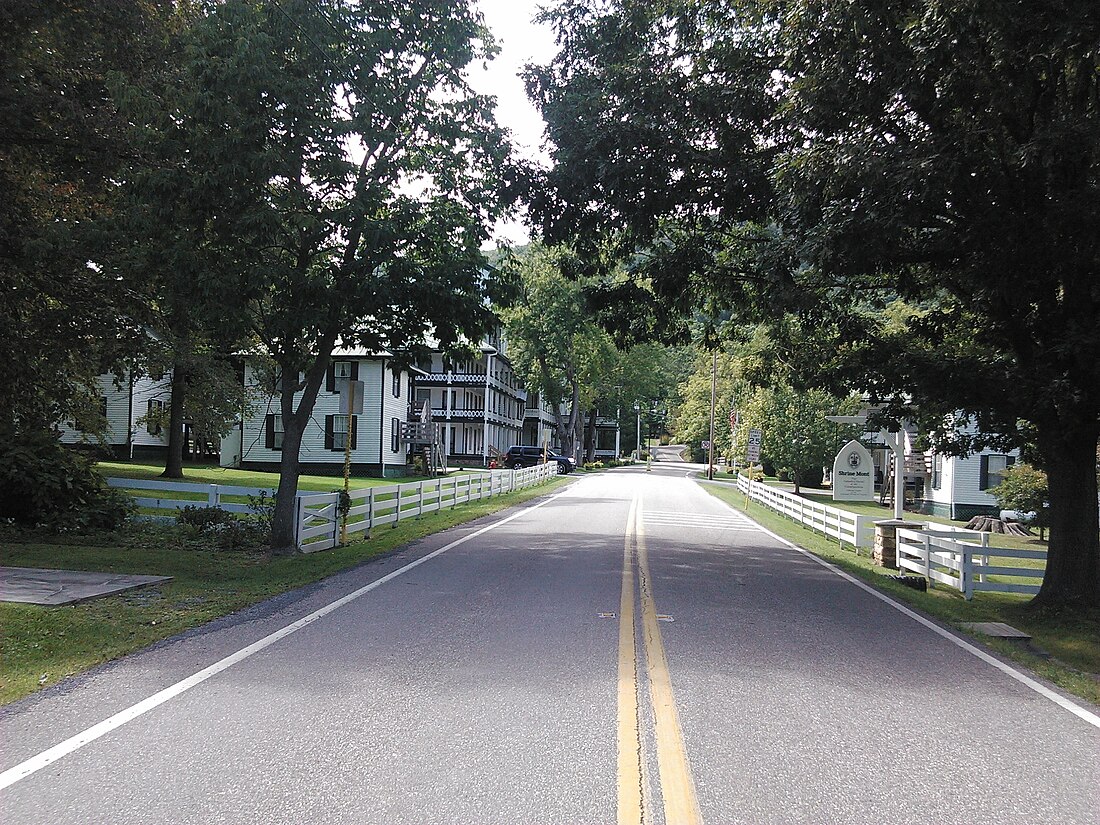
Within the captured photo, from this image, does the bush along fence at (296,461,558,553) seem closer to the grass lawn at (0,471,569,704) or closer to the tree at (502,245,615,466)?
the grass lawn at (0,471,569,704)

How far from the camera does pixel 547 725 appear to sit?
217 inches

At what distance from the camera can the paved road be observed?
432 cm

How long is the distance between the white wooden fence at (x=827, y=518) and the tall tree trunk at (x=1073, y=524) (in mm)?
6702

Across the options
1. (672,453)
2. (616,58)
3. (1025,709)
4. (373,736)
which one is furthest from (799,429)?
(672,453)

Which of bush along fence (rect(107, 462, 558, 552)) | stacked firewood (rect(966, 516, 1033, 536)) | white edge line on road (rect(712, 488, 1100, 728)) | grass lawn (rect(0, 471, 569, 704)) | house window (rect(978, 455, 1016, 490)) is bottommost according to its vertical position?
stacked firewood (rect(966, 516, 1033, 536))

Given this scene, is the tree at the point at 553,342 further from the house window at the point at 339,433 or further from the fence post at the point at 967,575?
the fence post at the point at 967,575

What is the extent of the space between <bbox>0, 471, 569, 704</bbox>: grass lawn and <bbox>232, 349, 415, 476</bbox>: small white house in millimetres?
24958

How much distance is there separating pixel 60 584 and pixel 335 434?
34.1 metres

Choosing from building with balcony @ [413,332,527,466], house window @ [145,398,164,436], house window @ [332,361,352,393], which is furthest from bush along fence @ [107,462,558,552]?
building with balcony @ [413,332,527,466]

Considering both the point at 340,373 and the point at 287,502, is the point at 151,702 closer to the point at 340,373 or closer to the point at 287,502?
the point at 287,502

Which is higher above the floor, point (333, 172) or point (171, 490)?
point (333, 172)

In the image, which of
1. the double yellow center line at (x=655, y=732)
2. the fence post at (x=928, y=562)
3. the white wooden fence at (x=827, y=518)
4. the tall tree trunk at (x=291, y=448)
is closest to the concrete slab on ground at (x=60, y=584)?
the tall tree trunk at (x=291, y=448)

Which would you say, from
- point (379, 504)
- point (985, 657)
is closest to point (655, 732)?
point (985, 657)

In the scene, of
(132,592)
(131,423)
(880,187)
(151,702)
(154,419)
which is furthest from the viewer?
(131,423)
